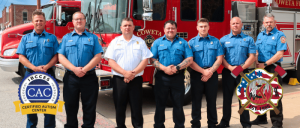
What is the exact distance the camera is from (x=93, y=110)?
363 cm

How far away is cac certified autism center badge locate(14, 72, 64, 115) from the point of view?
135 inches

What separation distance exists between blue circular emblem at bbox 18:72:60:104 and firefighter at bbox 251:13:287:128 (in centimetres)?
318

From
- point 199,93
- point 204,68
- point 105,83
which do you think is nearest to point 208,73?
point 204,68

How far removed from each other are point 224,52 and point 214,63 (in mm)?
343

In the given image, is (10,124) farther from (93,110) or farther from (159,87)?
(159,87)

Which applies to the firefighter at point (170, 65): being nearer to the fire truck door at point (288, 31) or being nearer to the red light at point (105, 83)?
the red light at point (105, 83)

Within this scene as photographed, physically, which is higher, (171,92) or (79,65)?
(79,65)

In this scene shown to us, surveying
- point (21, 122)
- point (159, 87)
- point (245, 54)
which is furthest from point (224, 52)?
point (21, 122)

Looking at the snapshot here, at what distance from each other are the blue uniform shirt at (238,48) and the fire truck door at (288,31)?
10.2 ft

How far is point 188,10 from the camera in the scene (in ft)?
18.0

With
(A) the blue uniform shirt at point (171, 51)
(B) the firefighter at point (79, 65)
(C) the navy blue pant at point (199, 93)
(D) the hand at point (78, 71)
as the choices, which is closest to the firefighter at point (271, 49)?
(C) the navy blue pant at point (199, 93)

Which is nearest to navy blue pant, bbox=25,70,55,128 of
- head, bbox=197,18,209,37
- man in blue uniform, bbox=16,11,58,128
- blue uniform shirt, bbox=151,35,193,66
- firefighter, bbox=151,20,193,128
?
man in blue uniform, bbox=16,11,58,128

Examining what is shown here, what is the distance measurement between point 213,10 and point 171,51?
2.54 meters

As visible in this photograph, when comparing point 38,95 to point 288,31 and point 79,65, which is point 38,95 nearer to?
point 79,65
